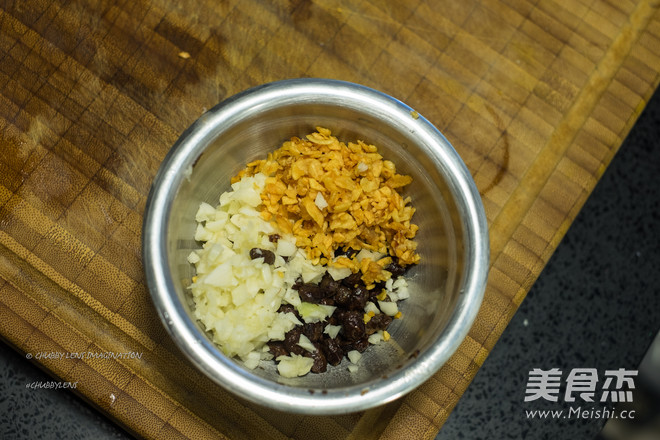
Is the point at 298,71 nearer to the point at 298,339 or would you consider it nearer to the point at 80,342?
the point at 298,339

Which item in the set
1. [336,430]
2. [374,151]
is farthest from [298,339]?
[374,151]

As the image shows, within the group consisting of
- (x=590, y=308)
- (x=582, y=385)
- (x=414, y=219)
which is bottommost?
(x=582, y=385)

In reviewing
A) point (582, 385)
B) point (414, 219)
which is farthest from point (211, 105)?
point (582, 385)

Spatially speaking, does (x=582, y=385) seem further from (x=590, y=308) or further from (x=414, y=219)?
(x=414, y=219)

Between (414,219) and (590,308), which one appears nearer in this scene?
(414,219)

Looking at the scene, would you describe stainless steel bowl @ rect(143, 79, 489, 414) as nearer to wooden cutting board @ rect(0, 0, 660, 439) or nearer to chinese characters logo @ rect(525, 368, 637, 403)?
wooden cutting board @ rect(0, 0, 660, 439)

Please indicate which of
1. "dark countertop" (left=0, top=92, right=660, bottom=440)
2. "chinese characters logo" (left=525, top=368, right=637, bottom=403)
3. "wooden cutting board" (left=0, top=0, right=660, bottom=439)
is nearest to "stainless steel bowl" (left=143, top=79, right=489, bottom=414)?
"wooden cutting board" (left=0, top=0, right=660, bottom=439)
